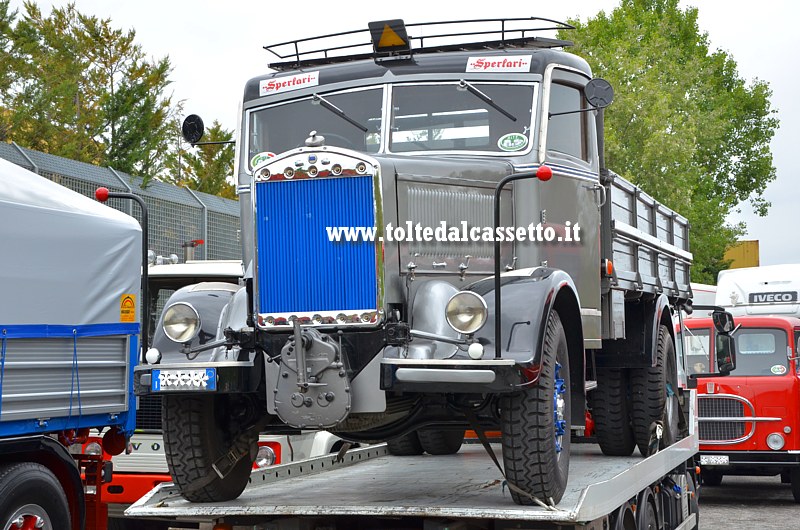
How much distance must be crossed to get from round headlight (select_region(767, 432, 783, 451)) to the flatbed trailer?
5748mm

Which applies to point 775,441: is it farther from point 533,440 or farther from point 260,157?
point 533,440

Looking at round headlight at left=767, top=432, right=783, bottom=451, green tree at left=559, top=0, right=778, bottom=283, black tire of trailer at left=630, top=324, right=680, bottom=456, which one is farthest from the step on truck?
green tree at left=559, top=0, right=778, bottom=283

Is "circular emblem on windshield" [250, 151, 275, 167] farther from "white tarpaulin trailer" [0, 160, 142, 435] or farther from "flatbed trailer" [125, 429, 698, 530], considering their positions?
"flatbed trailer" [125, 429, 698, 530]

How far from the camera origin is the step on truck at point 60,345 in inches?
285

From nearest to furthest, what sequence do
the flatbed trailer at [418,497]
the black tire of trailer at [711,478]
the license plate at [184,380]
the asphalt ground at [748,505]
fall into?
the flatbed trailer at [418,497] < the license plate at [184,380] < the asphalt ground at [748,505] < the black tire of trailer at [711,478]

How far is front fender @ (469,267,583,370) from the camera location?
5.63m

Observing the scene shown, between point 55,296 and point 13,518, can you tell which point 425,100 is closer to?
point 55,296

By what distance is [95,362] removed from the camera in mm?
8055

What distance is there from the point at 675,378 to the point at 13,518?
5.96 metres

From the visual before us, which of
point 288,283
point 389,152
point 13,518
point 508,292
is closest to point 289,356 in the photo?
point 288,283

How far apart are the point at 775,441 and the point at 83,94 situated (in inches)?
817

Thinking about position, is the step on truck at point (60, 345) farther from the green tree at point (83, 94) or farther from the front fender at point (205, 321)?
the green tree at point (83, 94)

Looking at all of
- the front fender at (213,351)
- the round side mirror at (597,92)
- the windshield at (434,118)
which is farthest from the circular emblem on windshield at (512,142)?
the front fender at (213,351)

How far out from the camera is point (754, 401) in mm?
14906
